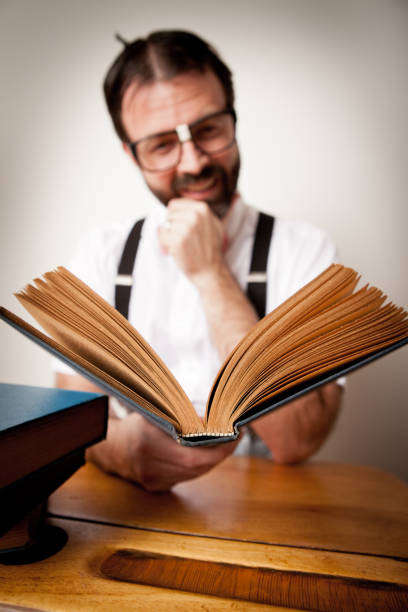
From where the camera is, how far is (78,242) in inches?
39.6

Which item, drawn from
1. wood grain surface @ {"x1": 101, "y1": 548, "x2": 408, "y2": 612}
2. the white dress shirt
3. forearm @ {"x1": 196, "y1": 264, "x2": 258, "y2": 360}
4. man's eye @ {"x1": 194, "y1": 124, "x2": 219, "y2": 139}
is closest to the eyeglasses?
man's eye @ {"x1": 194, "y1": 124, "x2": 219, "y2": 139}

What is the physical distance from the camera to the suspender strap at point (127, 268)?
3.14 ft

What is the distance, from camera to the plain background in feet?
Result: 3.07

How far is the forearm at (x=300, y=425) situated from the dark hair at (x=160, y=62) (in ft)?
2.39

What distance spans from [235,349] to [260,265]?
2.08 ft

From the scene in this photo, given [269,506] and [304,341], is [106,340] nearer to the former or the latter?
[304,341]

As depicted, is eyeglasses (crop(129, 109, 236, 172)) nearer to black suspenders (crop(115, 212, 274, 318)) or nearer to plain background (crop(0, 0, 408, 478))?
plain background (crop(0, 0, 408, 478))

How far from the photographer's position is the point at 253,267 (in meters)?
0.96

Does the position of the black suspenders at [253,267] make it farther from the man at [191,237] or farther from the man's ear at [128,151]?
the man's ear at [128,151]

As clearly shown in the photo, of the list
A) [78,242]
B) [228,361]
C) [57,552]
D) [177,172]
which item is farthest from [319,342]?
[78,242]

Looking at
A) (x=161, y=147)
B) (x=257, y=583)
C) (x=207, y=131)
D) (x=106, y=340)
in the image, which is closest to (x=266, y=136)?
(x=207, y=131)

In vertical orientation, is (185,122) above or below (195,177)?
above

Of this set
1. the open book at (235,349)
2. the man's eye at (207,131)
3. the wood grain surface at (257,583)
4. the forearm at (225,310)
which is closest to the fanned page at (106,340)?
the open book at (235,349)

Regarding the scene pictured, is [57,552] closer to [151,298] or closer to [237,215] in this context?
[151,298]
